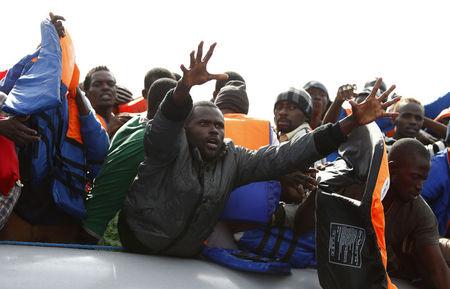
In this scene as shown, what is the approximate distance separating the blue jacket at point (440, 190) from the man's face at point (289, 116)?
95cm

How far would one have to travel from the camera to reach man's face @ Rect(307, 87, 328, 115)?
6.33 meters

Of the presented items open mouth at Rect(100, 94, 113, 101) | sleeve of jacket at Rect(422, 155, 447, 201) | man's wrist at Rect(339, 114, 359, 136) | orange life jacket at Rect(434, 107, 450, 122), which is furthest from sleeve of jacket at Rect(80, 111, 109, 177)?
orange life jacket at Rect(434, 107, 450, 122)

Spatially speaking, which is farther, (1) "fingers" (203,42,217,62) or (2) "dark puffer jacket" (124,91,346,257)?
(2) "dark puffer jacket" (124,91,346,257)

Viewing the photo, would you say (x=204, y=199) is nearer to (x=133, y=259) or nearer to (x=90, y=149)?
(x=133, y=259)

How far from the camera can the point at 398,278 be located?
4.55 meters

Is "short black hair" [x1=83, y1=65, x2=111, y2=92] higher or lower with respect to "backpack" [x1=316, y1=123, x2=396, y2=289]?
higher

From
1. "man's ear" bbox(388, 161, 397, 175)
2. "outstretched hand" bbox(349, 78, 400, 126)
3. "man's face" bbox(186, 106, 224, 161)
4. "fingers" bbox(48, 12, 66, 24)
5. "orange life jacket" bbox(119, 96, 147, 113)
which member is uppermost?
"fingers" bbox(48, 12, 66, 24)

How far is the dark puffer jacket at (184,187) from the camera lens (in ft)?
12.0

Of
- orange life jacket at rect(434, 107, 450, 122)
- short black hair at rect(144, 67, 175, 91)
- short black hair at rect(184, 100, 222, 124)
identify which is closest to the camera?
short black hair at rect(184, 100, 222, 124)

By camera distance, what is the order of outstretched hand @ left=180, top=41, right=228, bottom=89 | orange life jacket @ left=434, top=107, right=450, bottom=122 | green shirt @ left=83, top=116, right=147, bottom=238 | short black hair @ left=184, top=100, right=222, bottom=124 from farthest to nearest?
orange life jacket @ left=434, top=107, right=450, bottom=122, green shirt @ left=83, top=116, right=147, bottom=238, short black hair @ left=184, top=100, right=222, bottom=124, outstretched hand @ left=180, top=41, right=228, bottom=89

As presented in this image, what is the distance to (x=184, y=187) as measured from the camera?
3.67 meters

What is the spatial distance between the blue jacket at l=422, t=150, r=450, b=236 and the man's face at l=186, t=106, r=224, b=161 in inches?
72.2

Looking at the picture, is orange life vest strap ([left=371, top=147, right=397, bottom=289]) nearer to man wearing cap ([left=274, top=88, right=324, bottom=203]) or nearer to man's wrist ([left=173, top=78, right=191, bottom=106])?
man's wrist ([left=173, top=78, right=191, bottom=106])

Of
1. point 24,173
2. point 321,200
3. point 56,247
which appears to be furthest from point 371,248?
point 24,173
